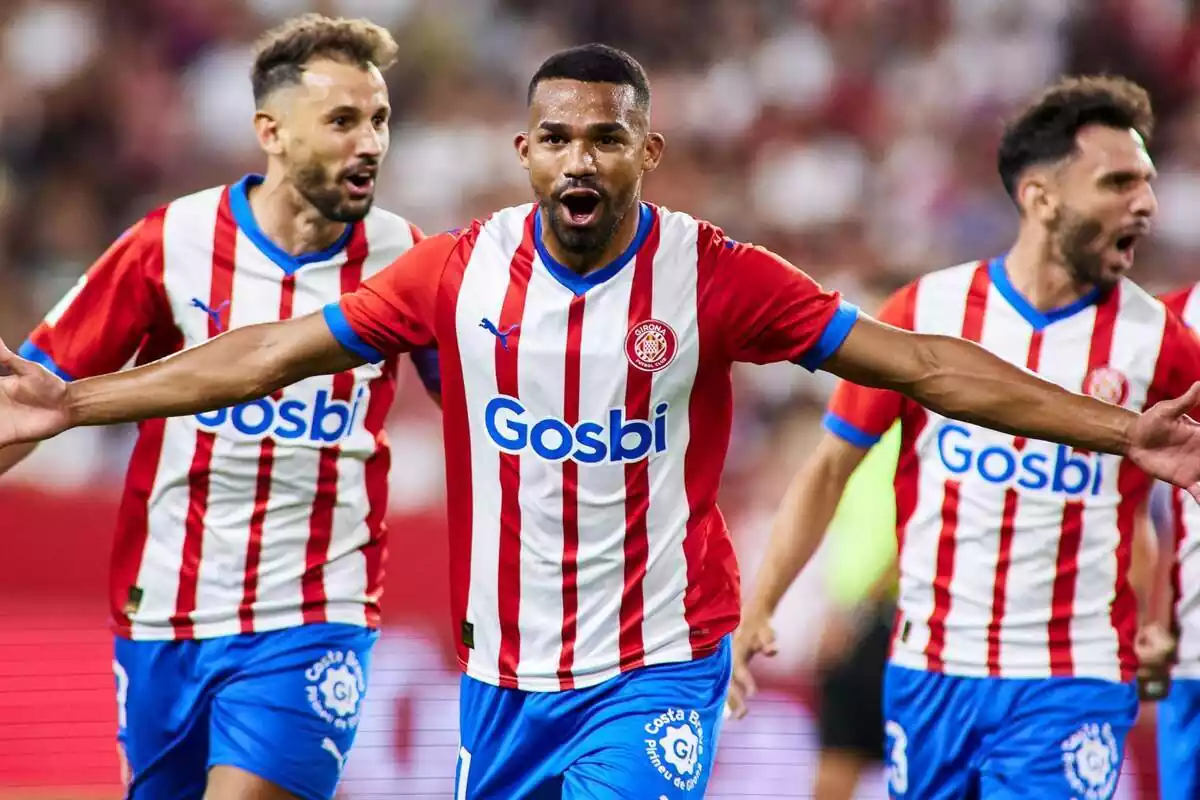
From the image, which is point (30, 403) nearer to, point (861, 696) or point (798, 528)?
point (798, 528)

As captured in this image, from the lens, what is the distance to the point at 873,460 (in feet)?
21.5

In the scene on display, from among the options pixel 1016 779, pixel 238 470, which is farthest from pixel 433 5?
pixel 1016 779

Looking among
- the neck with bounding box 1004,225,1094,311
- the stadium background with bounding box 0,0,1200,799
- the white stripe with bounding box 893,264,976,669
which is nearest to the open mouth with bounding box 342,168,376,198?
the white stripe with bounding box 893,264,976,669

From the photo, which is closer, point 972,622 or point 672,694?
point 672,694

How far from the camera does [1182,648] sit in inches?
210

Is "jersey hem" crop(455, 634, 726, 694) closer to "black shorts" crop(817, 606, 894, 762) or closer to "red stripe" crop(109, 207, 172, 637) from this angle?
"red stripe" crop(109, 207, 172, 637)

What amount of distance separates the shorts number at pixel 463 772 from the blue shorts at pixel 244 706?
751 millimetres

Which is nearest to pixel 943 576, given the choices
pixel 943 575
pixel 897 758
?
pixel 943 575

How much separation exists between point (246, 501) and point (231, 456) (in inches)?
5.2

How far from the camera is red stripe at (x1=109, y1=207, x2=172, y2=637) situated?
4.99 m

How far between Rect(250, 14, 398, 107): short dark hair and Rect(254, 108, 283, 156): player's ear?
5 centimetres

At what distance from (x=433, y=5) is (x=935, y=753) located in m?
7.75

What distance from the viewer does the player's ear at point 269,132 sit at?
17.1 ft

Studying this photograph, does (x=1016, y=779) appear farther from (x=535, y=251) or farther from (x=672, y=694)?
(x=535, y=251)
